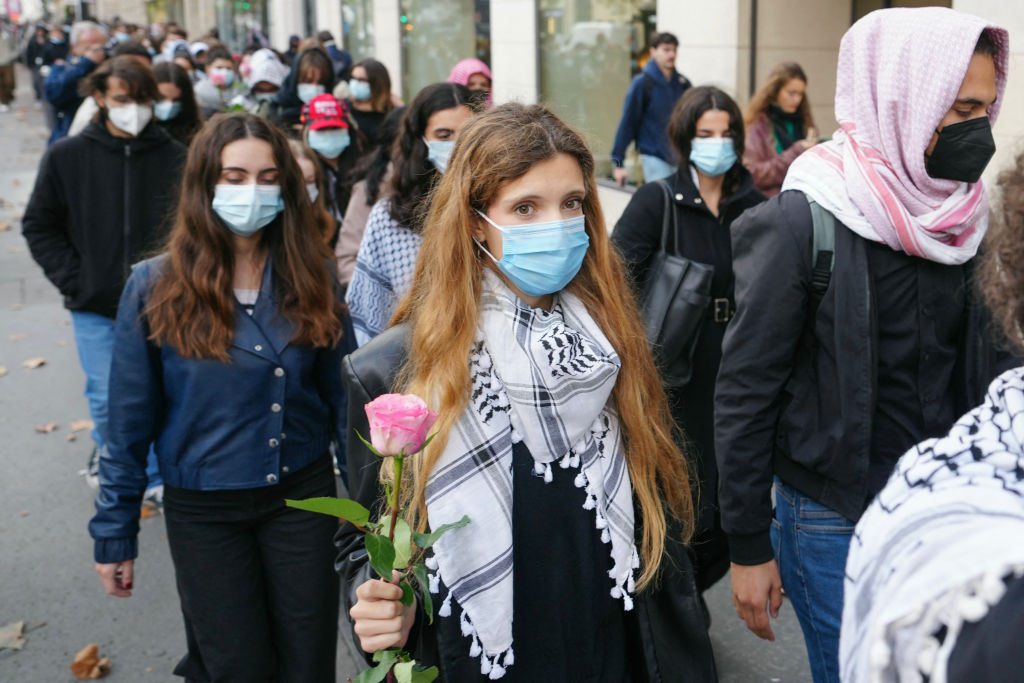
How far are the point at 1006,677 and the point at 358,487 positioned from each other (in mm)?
1452

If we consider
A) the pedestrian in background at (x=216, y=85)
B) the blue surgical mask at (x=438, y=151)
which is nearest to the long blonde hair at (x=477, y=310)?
the blue surgical mask at (x=438, y=151)

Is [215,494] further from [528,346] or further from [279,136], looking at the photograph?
[528,346]

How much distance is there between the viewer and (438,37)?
16.8m

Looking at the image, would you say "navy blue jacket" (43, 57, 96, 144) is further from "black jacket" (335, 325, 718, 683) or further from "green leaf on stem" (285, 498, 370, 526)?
"green leaf on stem" (285, 498, 370, 526)

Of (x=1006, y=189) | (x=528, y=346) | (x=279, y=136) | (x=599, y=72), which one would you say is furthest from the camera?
Answer: (x=599, y=72)

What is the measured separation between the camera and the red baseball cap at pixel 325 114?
679cm

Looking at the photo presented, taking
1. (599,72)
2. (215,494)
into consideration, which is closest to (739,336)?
(215,494)

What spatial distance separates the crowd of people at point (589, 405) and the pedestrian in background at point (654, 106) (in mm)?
5481

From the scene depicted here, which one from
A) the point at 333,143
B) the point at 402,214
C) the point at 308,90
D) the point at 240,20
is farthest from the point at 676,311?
the point at 240,20

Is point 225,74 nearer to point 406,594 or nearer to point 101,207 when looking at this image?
point 101,207

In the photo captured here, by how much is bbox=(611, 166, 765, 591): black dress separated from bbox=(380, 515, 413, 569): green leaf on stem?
8.53ft

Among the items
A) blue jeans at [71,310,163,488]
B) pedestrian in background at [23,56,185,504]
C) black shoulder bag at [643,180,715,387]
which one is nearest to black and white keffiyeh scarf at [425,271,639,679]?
black shoulder bag at [643,180,715,387]

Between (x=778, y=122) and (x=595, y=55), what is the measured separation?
450 cm

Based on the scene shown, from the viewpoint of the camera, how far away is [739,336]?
2.71 meters
